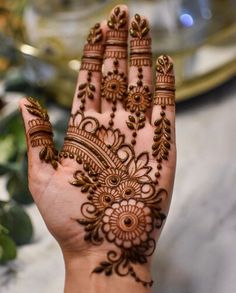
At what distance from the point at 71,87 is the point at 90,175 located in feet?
1.20

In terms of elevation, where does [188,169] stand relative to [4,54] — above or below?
below

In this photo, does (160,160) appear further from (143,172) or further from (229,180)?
(229,180)

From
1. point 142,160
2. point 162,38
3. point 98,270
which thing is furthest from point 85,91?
point 162,38

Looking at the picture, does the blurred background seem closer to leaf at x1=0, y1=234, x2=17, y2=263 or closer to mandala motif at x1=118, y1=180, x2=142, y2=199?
leaf at x1=0, y1=234, x2=17, y2=263

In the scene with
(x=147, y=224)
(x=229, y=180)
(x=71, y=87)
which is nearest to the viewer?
(x=147, y=224)

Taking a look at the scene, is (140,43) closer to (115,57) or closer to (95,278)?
(115,57)

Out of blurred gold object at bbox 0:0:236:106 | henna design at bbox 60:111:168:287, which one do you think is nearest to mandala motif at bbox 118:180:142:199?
henna design at bbox 60:111:168:287

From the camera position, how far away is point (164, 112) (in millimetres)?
630

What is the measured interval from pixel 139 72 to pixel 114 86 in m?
0.03

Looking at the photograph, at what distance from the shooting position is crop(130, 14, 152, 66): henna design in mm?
651

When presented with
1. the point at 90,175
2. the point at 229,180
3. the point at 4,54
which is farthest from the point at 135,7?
the point at 90,175

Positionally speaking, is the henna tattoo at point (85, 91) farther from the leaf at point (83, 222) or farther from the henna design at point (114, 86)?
the leaf at point (83, 222)

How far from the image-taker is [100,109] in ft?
2.18

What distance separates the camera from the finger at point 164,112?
2.04 feet
